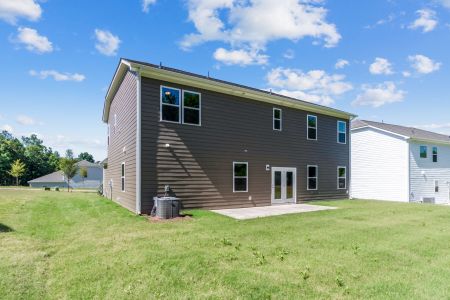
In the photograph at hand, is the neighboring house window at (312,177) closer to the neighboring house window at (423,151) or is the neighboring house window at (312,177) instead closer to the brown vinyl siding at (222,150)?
the brown vinyl siding at (222,150)

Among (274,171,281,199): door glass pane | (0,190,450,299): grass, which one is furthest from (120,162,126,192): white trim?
(274,171,281,199): door glass pane

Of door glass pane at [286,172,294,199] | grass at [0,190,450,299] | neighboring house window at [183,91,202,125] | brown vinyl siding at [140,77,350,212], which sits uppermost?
neighboring house window at [183,91,202,125]

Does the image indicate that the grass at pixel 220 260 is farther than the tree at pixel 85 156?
No

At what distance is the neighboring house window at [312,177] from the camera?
1620 cm

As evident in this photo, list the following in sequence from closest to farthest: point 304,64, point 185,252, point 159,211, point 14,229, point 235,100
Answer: point 185,252 < point 14,229 < point 159,211 < point 235,100 < point 304,64

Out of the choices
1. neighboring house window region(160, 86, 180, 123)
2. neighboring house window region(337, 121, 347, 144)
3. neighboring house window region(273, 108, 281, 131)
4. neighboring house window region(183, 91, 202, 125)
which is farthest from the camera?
neighboring house window region(337, 121, 347, 144)

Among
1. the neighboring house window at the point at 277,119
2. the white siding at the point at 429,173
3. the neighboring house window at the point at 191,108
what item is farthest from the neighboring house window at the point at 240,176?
the white siding at the point at 429,173

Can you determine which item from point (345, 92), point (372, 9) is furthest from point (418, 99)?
point (372, 9)

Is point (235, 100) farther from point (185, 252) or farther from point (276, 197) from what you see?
point (185, 252)

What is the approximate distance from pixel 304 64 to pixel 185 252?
16163 mm

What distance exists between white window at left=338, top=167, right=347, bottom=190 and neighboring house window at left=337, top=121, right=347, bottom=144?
1832 mm

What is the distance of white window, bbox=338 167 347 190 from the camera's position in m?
18.1

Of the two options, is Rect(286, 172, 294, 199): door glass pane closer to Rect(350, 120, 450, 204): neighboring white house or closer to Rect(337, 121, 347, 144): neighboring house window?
Rect(337, 121, 347, 144): neighboring house window

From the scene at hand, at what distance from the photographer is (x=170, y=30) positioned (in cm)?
1489
